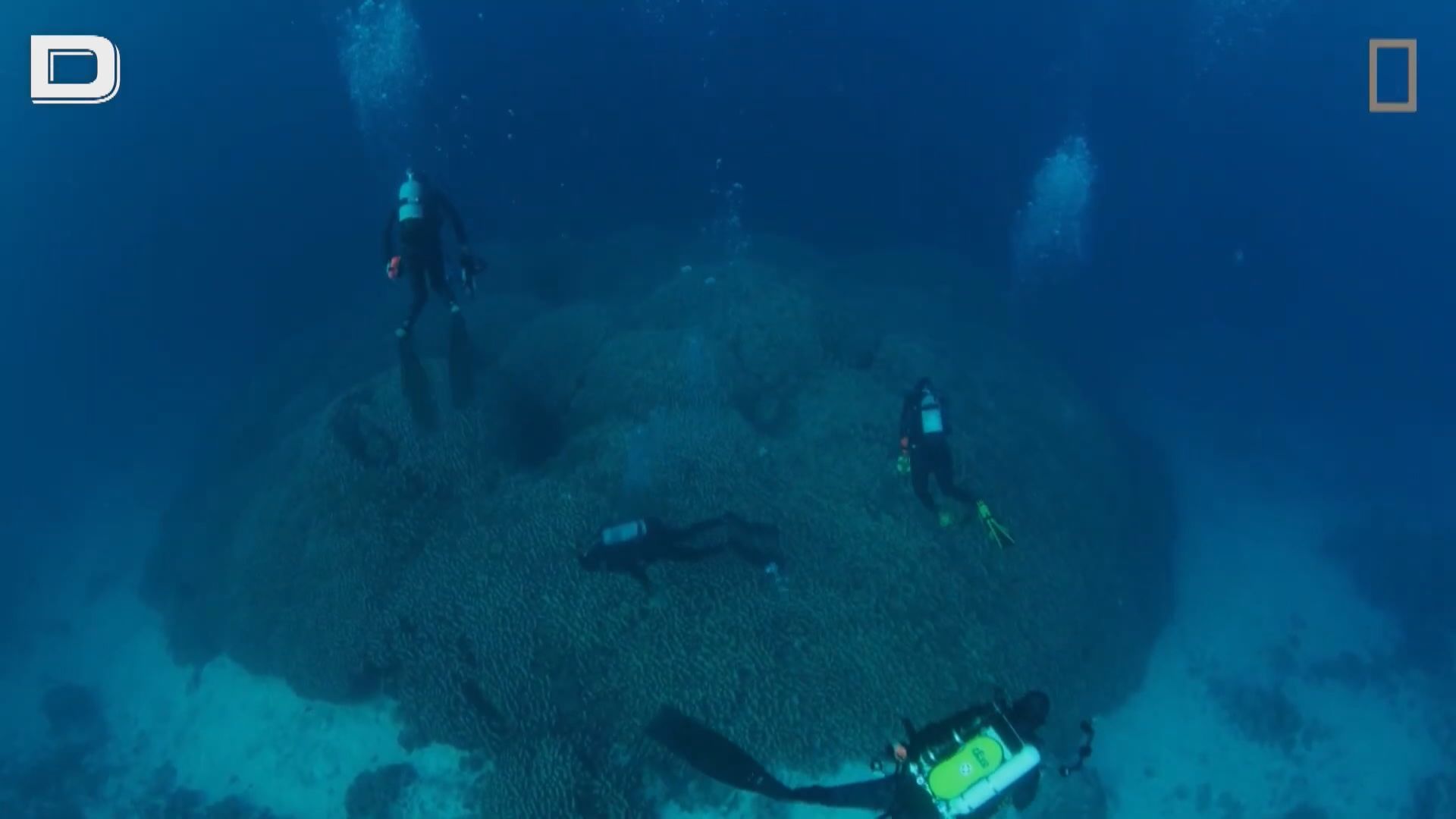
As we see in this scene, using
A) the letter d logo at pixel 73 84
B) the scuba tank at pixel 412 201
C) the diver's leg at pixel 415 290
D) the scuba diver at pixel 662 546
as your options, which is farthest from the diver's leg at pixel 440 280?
the letter d logo at pixel 73 84

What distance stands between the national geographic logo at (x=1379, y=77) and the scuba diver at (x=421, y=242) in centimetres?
4496

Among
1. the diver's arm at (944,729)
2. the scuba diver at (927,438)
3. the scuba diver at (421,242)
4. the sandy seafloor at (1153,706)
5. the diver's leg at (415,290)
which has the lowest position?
the sandy seafloor at (1153,706)

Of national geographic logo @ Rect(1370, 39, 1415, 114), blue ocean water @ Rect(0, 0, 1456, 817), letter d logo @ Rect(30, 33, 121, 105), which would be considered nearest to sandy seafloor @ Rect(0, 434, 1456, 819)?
blue ocean water @ Rect(0, 0, 1456, 817)

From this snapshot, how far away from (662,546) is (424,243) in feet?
21.0

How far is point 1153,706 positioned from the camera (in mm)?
17219

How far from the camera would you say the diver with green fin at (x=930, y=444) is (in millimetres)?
11406

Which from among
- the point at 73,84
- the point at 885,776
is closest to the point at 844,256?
the point at 885,776

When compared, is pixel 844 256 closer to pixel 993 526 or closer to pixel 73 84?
pixel 993 526

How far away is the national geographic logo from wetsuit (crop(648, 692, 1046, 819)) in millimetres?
46032

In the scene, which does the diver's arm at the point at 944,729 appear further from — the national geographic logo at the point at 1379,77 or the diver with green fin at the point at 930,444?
the national geographic logo at the point at 1379,77

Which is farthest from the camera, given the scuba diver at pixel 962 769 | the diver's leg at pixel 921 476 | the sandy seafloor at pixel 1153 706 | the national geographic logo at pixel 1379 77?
the national geographic logo at pixel 1379 77

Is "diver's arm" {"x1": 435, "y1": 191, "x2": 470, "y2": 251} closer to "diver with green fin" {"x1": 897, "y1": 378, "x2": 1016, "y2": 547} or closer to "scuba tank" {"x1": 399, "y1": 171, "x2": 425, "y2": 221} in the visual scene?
"scuba tank" {"x1": 399, "y1": 171, "x2": 425, "y2": 221}

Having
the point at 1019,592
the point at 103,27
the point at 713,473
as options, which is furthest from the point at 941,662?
the point at 103,27

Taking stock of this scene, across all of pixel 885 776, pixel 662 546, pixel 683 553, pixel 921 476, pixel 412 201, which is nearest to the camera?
pixel 885 776
